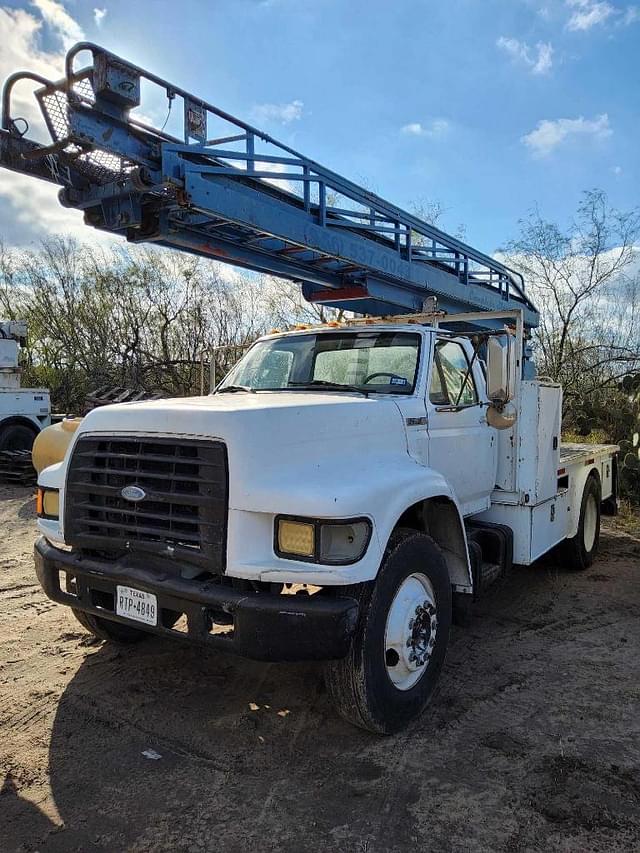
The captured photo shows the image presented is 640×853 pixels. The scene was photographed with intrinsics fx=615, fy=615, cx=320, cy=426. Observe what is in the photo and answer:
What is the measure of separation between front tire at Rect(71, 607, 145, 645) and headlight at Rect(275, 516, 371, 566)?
1737 mm

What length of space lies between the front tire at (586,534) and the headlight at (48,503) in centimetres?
498

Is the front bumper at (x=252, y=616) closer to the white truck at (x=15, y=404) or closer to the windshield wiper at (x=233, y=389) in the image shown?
the windshield wiper at (x=233, y=389)

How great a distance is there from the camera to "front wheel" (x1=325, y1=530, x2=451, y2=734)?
3000mm

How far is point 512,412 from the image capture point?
15.7 feet

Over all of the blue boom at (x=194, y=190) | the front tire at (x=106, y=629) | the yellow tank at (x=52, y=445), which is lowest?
the front tire at (x=106, y=629)

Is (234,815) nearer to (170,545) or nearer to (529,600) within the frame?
(170,545)

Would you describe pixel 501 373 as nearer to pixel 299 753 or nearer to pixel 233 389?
pixel 233 389

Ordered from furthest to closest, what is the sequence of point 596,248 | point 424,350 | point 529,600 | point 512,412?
1. point 596,248
2. point 529,600
3. point 512,412
4. point 424,350

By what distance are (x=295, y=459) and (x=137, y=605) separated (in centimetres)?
109

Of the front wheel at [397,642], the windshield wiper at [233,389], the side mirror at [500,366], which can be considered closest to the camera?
the front wheel at [397,642]

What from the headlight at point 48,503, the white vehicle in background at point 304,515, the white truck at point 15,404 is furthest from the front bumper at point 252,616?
the white truck at point 15,404

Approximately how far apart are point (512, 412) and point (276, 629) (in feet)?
9.31

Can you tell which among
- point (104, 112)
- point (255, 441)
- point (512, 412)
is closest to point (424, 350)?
point (512, 412)

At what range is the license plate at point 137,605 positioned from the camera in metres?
3.04
